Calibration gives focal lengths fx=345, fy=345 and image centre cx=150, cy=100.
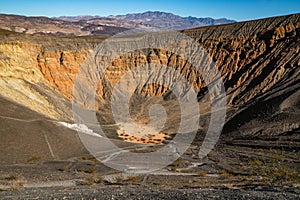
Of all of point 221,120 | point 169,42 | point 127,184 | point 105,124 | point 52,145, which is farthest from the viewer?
point 169,42

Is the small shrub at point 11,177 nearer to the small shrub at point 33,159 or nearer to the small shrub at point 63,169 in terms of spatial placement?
the small shrub at point 63,169

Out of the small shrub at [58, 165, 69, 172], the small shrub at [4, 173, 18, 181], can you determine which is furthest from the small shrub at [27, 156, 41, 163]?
the small shrub at [4, 173, 18, 181]

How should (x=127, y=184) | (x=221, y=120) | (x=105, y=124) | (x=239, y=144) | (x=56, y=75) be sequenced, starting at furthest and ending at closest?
(x=56, y=75) → (x=105, y=124) → (x=221, y=120) → (x=239, y=144) → (x=127, y=184)

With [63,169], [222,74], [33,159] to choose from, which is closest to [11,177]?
[63,169]

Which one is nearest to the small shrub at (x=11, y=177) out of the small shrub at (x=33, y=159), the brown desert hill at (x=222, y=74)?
the brown desert hill at (x=222, y=74)

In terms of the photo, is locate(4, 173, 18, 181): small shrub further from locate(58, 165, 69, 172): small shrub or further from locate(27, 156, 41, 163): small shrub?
locate(27, 156, 41, 163): small shrub

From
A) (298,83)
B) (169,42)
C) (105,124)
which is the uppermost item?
(169,42)

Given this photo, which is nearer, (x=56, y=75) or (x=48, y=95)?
(x=48, y=95)

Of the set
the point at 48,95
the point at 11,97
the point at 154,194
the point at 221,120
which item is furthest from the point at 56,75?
the point at 154,194

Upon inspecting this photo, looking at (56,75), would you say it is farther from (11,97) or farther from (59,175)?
(59,175)
